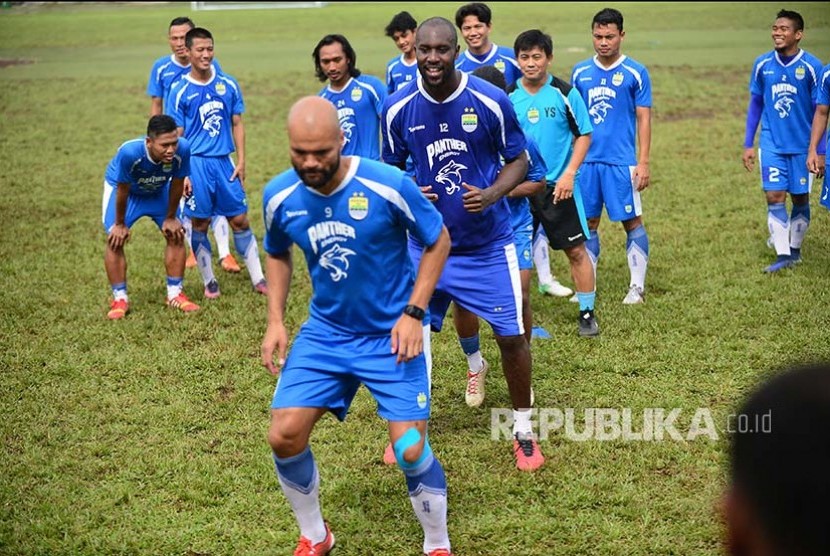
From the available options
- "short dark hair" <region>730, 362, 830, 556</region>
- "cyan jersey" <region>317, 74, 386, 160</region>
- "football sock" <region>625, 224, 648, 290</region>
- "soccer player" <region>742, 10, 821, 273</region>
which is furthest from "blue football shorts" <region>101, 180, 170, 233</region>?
"short dark hair" <region>730, 362, 830, 556</region>

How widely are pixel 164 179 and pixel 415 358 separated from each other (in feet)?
18.0

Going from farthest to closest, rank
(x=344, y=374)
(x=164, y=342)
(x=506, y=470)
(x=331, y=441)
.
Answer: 1. (x=164, y=342)
2. (x=331, y=441)
3. (x=506, y=470)
4. (x=344, y=374)

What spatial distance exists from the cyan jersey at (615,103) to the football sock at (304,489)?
5598mm

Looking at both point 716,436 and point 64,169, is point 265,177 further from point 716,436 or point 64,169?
point 716,436

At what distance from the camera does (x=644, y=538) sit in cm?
599

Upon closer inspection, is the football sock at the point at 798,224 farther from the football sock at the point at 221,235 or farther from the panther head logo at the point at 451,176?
the football sock at the point at 221,235

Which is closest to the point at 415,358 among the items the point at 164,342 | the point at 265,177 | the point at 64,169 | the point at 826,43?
the point at 164,342

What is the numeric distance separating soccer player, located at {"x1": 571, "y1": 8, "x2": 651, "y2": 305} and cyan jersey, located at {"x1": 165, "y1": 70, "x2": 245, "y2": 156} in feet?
12.5

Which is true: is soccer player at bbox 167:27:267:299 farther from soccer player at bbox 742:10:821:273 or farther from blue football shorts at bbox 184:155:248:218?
soccer player at bbox 742:10:821:273

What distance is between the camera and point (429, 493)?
5.61 m

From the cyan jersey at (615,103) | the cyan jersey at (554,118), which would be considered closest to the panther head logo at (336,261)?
the cyan jersey at (554,118)

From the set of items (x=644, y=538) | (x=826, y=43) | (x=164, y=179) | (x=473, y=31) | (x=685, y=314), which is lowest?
(x=644, y=538)

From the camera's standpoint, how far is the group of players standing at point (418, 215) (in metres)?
5.43

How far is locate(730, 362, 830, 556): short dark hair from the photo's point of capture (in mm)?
1609
